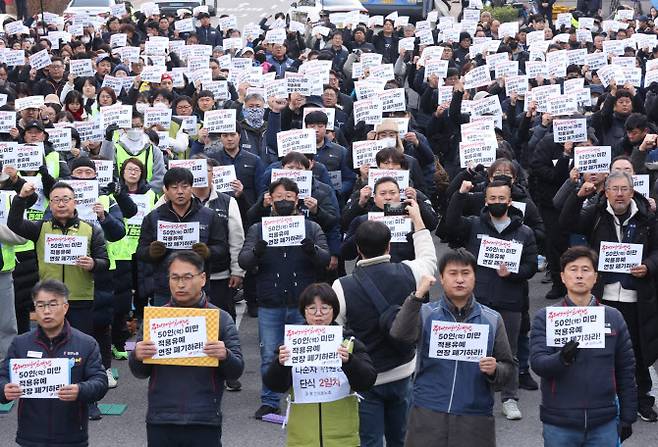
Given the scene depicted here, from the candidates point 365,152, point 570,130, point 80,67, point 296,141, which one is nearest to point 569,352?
point 365,152

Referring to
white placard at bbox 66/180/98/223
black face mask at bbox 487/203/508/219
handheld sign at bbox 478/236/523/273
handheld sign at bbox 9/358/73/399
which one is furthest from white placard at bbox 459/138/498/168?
handheld sign at bbox 9/358/73/399

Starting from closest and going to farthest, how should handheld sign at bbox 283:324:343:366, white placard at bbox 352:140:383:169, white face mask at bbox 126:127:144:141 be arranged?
1. handheld sign at bbox 283:324:343:366
2. white placard at bbox 352:140:383:169
3. white face mask at bbox 126:127:144:141

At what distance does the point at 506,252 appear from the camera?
9453 mm

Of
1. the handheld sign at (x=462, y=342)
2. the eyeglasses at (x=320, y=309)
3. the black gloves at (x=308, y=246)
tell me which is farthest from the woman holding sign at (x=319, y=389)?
the black gloves at (x=308, y=246)

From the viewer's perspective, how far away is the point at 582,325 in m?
7.10

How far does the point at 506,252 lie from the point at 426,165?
141 inches

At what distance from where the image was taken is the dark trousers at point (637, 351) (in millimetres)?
9453

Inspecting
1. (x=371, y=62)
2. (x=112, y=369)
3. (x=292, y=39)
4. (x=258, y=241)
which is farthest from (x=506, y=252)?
(x=292, y=39)

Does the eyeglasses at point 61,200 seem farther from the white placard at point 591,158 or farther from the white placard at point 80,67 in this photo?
the white placard at point 80,67

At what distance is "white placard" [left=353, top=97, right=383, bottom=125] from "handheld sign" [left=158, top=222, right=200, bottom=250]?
4879 mm

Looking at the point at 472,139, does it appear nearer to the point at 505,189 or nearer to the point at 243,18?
the point at 505,189

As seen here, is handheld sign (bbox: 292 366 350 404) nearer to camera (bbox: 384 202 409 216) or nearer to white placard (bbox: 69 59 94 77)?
camera (bbox: 384 202 409 216)

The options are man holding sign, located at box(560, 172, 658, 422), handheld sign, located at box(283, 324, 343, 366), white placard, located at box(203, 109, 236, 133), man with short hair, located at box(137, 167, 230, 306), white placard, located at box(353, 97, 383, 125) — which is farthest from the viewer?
white placard, located at box(353, 97, 383, 125)

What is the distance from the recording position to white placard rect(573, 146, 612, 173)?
10.9 m
